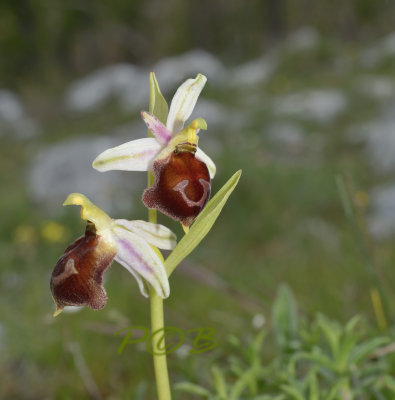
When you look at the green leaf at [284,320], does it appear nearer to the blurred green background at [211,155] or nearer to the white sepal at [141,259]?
the blurred green background at [211,155]

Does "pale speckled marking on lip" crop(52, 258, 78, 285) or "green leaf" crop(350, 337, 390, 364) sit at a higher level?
"pale speckled marking on lip" crop(52, 258, 78, 285)

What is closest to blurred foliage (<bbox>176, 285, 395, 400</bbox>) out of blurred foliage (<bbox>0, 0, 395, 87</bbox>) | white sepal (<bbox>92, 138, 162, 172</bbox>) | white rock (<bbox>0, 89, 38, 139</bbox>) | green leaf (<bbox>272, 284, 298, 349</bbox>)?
green leaf (<bbox>272, 284, 298, 349</bbox>)

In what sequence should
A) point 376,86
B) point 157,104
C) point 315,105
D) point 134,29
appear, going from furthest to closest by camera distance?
point 134,29 < point 376,86 < point 315,105 < point 157,104

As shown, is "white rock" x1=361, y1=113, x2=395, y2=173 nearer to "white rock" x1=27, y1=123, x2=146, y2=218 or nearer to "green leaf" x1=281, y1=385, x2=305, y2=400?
"white rock" x1=27, y1=123, x2=146, y2=218

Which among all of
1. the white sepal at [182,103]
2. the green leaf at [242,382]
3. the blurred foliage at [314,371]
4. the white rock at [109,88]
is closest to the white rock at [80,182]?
the blurred foliage at [314,371]

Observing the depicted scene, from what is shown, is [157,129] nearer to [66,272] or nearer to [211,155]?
[66,272]

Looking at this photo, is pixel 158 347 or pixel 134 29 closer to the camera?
pixel 158 347

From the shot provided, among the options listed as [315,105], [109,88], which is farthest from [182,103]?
[109,88]
